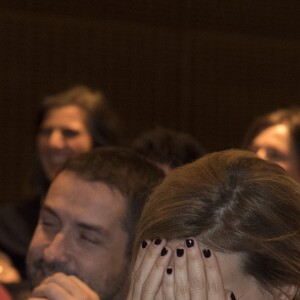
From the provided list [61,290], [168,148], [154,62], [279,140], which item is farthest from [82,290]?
[154,62]

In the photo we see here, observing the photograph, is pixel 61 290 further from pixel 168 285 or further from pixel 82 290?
pixel 168 285

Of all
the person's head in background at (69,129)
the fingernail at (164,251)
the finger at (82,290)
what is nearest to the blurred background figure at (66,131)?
the person's head in background at (69,129)

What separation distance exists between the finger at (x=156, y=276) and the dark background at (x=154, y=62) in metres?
3.78

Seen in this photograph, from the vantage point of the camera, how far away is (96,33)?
5.49m

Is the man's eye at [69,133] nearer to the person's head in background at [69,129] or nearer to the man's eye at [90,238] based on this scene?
the person's head in background at [69,129]

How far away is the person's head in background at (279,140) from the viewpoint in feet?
10.8

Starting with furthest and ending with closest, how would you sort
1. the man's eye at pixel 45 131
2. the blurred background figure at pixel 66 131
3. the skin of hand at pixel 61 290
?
the man's eye at pixel 45 131 → the blurred background figure at pixel 66 131 → the skin of hand at pixel 61 290

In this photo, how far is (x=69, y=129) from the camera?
3.63 meters

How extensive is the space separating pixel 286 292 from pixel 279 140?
1731mm

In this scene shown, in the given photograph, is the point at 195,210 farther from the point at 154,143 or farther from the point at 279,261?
the point at 154,143

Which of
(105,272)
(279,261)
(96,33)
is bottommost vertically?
(96,33)

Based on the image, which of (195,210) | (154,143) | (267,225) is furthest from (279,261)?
(154,143)

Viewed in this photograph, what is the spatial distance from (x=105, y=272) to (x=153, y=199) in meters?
0.53

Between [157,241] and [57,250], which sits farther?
[57,250]
